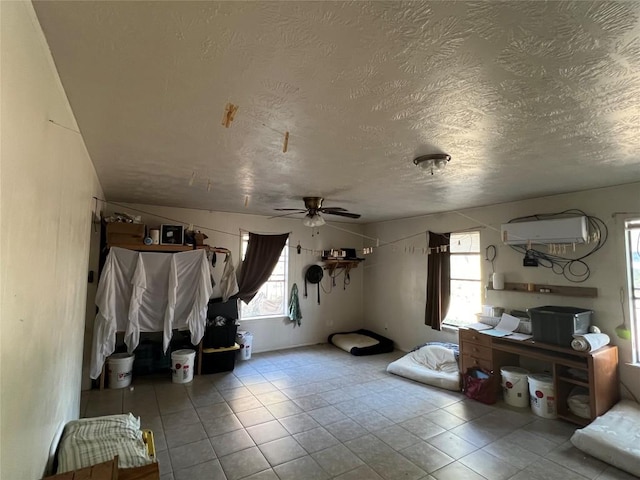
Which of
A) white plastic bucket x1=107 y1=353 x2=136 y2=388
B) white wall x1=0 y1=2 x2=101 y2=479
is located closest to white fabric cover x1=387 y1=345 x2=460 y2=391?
white plastic bucket x1=107 y1=353 x2=136 y2=388

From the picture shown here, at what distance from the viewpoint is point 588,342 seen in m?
3.04

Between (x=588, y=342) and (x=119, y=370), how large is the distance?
527 centimetres

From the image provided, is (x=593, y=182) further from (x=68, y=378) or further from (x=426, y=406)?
(x=68, y=378)

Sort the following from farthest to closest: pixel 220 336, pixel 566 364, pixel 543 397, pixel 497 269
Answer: pixel 220 336 < pixel 497 269 < pixel 543 397 < pixel 566 364

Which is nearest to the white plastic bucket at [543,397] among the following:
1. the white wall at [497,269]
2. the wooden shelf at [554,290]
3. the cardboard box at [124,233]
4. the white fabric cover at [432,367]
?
the white wall at [497,269]

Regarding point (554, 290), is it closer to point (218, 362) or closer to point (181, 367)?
point (218, 362)

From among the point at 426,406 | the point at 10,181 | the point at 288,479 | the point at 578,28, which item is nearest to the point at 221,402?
the point at 288,479

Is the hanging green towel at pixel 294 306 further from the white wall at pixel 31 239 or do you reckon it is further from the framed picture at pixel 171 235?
the white wall at pixel 31 239

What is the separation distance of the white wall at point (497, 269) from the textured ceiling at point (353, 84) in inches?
30.9

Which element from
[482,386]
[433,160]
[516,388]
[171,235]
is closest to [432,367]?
[482,386]

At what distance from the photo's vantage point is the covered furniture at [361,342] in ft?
Result: 18.4

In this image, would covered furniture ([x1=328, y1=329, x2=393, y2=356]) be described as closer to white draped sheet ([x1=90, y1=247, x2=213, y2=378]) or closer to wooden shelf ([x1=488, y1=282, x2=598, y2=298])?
wooden shelf ([x1=488, y1=282, x2=598, y2=298])

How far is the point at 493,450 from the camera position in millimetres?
2770

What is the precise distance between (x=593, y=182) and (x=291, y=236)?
4.39 metres
